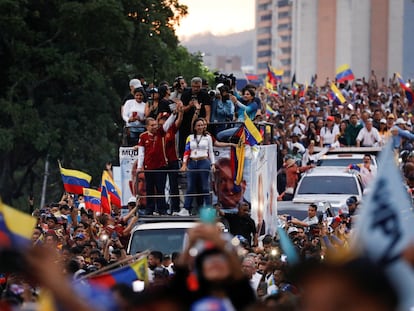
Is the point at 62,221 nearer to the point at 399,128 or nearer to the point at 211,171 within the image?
the point at 211,171

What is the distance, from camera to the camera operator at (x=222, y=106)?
20.4 metres

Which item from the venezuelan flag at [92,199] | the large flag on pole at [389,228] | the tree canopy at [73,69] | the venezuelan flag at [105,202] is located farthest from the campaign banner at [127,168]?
the tree canopy at [73,69]

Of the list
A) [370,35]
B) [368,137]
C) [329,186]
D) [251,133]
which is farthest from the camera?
[370,35]

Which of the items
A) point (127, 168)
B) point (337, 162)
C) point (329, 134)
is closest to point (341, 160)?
point (337, 162)

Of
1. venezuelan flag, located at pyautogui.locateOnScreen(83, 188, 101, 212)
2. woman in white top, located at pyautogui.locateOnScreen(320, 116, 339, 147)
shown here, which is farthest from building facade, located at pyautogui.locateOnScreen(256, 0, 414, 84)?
venezuelan flag, located at pyautogui.locateOnScreen(83, 188, 101, 212)

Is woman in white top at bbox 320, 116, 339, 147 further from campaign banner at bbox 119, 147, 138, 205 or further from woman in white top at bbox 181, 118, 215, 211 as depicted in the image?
woman in white top at bbox 181, 118, 215, 211

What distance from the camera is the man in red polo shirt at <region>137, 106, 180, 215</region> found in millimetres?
19172

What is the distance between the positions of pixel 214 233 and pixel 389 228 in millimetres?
961

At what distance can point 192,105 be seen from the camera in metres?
19.2

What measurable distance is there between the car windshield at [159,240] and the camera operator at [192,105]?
2073mm

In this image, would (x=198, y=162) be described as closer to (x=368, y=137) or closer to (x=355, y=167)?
(x=355, y=167)

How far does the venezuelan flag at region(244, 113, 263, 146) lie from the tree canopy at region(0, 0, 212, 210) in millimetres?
19042

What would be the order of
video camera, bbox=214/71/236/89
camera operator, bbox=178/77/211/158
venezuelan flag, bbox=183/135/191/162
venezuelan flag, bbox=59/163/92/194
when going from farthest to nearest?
1. venezuelan flag, bbox=59/163/92/194
2. video camera, bbox=214/71/236/89
3. camera operator, bbox=178/77/211/158
4. venezuelan flag, bbox=183/135/191/162

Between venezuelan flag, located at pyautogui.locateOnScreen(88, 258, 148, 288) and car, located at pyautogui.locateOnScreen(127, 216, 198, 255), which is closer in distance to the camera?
venezuelan flag, located at pyautogui.locateOnScreen(88, 258, 148, 288)
